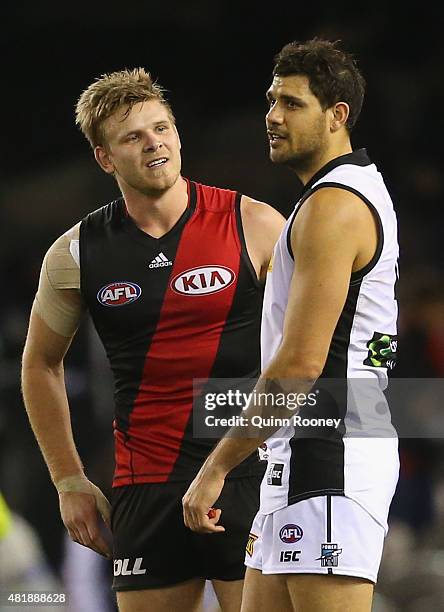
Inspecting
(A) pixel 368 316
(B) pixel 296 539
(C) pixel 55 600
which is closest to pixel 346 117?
(A) pixel 368 316

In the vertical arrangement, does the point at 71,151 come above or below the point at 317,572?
above

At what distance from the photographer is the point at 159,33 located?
5852mm

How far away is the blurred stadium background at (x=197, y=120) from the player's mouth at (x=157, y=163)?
7.94 feet

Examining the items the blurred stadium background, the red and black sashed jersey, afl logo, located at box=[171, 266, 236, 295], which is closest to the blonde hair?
the red and black sashed jersey

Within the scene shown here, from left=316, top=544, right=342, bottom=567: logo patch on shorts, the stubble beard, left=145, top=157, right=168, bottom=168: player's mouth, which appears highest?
left=145, top=157, right=168, bottom=168: player's mouth

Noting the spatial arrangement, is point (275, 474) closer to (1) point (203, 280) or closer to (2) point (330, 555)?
(2) point (330, 555)

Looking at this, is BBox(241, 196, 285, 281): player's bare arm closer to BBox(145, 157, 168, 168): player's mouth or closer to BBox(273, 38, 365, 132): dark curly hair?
BBox(145, 157, 168, 168): player's mouth

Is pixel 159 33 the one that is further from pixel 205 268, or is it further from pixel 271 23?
pixel 205 268

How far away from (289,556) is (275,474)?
0.17m

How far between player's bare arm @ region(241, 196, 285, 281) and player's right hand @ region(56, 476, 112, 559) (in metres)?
0.71

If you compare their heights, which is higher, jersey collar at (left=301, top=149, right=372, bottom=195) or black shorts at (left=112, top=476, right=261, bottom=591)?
jersey collar at (left=301, top=149, right=372, bottom=195)

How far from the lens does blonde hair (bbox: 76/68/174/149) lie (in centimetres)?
274

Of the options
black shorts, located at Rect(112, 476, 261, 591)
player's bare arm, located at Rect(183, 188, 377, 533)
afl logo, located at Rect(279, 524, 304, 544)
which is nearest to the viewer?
player's bare arm, located at Rect(183, 188, 377, 533)

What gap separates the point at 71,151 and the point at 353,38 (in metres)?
1.67
